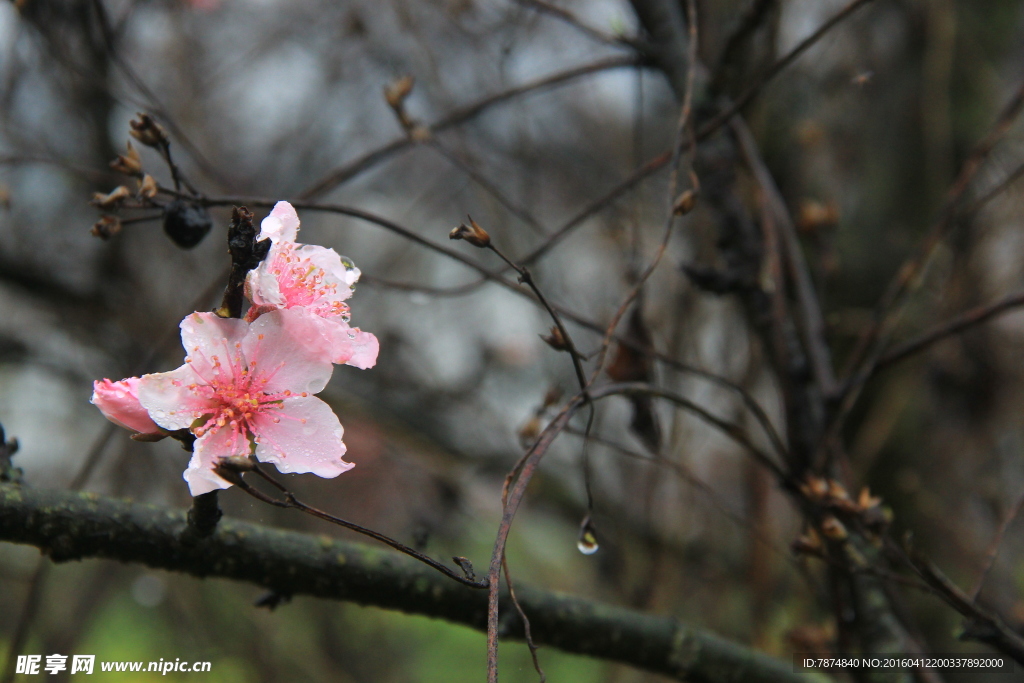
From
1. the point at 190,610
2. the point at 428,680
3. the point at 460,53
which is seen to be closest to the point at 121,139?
the point at 460,53

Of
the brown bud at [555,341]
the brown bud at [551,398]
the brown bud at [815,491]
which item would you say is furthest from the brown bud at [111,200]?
the brown bud at [815,491]

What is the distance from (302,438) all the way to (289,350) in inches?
4.6

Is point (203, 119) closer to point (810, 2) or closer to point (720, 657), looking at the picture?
point (810, 2)

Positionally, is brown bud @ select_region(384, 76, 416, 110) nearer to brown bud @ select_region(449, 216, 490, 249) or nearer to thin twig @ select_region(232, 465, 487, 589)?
brown bud @ select_region(449, 216, 490, 249)

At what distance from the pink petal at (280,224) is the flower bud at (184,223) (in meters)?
0.33

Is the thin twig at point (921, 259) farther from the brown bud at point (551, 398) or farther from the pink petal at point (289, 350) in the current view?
the pink petal at point (289, 350)

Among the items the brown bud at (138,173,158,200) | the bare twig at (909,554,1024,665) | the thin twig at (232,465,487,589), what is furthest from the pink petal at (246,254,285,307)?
the bare twig at (909,554,1024,665)

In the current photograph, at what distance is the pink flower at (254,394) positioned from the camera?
0.89 metres

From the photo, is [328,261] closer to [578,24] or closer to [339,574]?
[339,574]

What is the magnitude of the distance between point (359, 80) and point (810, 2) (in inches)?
77.0

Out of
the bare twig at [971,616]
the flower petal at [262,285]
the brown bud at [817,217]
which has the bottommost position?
the bare twig at [971,616]

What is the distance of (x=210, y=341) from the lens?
0.90 m

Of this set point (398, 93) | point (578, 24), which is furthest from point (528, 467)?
point (578, 24)

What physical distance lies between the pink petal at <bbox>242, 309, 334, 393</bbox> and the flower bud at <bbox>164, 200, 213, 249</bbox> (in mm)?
382
